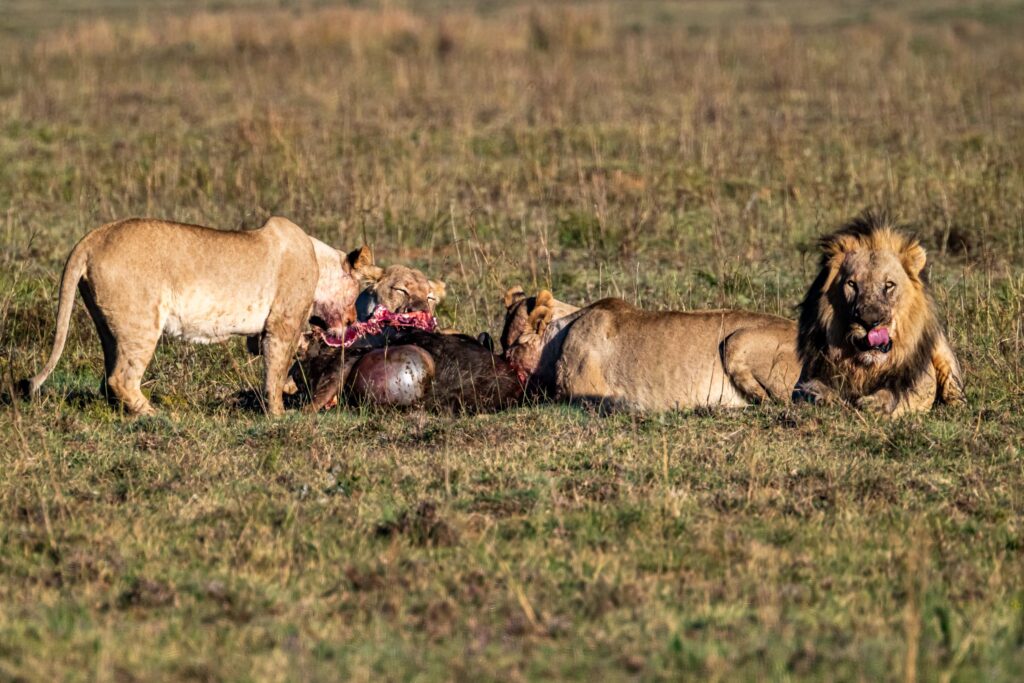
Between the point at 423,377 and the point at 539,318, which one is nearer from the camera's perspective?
the point at 423,377

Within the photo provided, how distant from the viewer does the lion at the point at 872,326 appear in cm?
777

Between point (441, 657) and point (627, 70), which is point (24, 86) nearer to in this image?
point (627, 70)

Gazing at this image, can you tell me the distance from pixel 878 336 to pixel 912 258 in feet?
1.45

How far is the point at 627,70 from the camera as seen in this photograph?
2417 cm

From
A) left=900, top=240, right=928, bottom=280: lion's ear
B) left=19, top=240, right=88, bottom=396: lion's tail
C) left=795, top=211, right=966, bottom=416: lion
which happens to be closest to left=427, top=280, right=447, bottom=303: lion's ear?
left=19, top=240, right=88, bottom=396: lion's tail

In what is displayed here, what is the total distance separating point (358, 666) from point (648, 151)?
12.3 metres

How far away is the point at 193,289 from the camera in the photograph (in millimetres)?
8141

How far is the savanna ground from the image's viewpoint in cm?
504

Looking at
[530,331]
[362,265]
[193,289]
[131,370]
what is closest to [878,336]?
[530,331]

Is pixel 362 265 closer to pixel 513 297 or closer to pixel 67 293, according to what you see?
pixel 513 297

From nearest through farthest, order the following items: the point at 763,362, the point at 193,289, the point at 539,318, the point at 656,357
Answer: the point at 193,289 < the point at 763,362 < the point at 656,357 < the point at 539,318

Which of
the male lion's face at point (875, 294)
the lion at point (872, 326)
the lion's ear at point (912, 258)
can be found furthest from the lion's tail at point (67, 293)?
the lion's ear at point (912, 258)

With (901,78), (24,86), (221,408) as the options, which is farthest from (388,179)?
(901,78)

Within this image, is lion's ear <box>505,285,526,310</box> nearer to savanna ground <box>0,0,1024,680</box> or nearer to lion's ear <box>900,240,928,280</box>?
savanna ground <box>0,0,1024,680</box>
